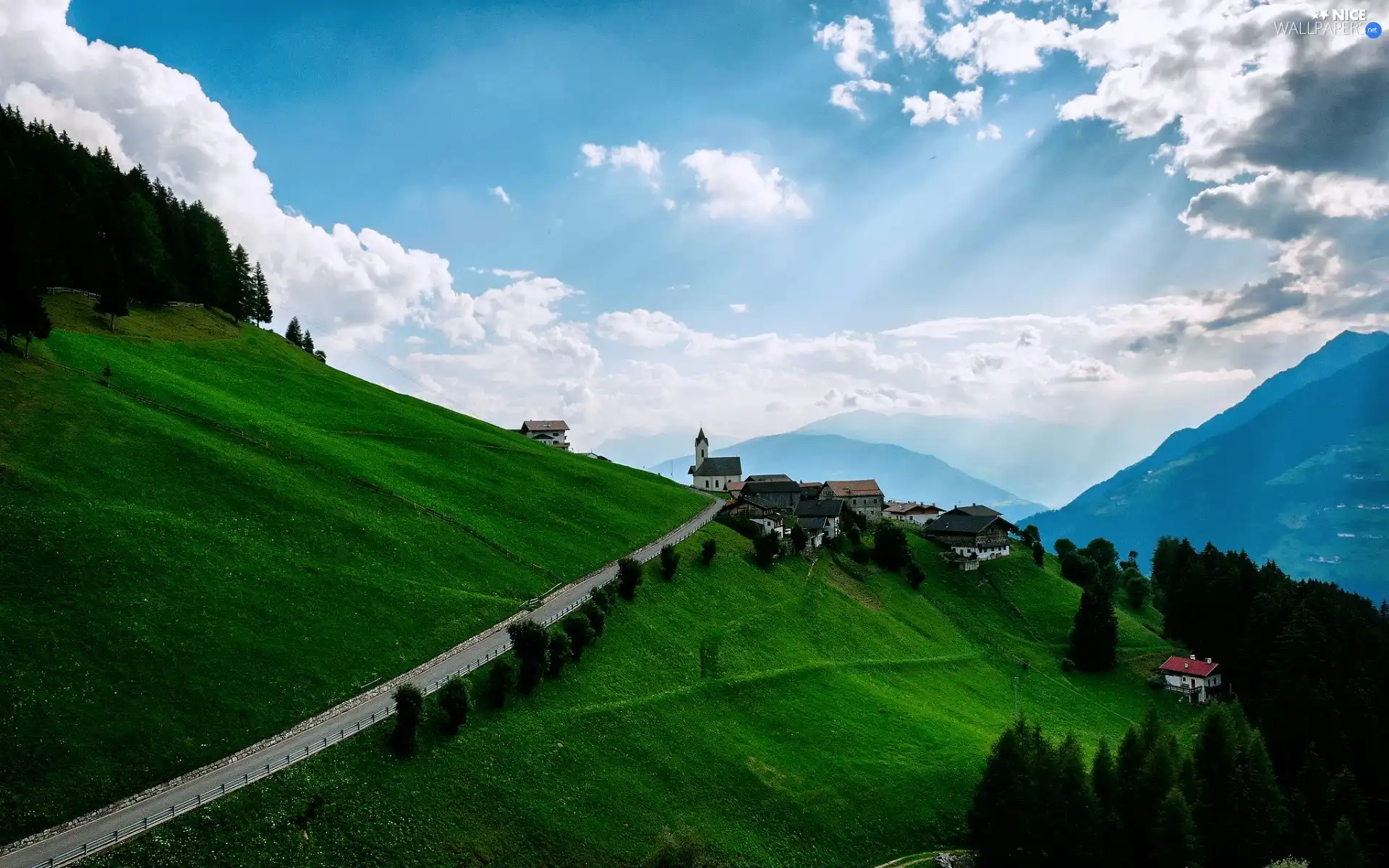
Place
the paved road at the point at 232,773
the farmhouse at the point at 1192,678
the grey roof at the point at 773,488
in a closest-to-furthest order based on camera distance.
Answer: the paved road at the point at 232,773
the farmhouse at the point at 1192,678
the grey roof at the point at 773,488

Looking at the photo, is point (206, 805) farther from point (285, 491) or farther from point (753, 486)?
point (753, 486)

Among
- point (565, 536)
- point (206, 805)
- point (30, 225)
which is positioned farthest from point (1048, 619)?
point (30, 225)

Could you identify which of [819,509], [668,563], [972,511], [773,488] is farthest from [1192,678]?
[773,488]

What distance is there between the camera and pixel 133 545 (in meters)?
Answer: 56.4

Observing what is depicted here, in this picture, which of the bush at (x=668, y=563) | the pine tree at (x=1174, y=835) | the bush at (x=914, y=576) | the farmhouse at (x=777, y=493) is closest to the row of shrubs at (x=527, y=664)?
the bush at (x=668, y=563)

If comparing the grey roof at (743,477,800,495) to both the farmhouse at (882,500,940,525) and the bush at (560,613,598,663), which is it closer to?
the farmhouse at (882,500,940,525)

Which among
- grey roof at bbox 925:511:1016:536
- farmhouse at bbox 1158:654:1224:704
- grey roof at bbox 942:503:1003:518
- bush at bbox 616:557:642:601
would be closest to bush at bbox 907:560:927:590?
grey roof at bbox 925:511:1016:536

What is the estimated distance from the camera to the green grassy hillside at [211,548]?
141 feet

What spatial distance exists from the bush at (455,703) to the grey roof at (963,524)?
3798 inches

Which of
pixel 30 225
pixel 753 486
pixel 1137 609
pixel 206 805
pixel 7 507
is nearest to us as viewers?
pixel 206 805

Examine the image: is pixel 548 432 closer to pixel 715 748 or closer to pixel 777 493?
pixel 777 493

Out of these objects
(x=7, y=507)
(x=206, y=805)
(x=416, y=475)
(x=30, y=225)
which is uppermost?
(x=30, y=225)

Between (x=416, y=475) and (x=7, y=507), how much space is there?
43.5 meters

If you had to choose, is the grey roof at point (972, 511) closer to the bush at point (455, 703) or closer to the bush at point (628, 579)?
the bush at point (628, 579)
